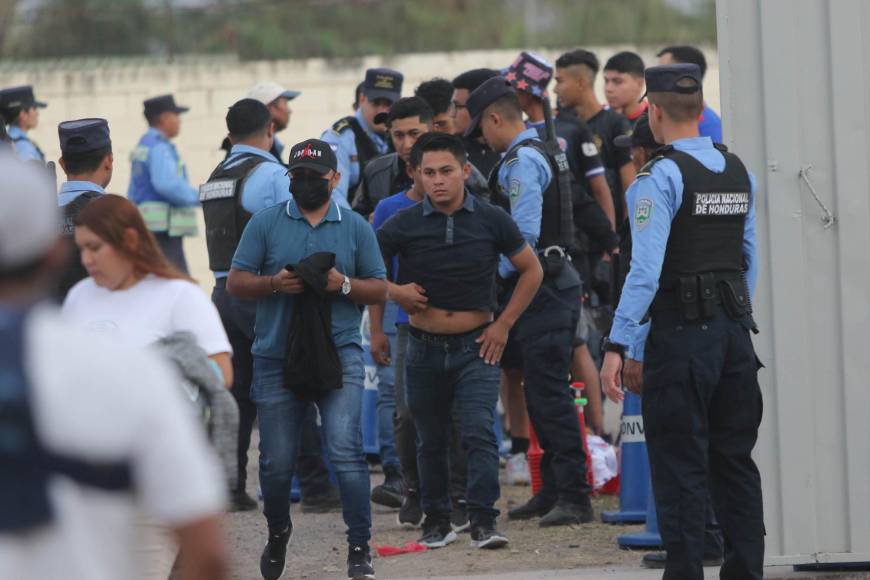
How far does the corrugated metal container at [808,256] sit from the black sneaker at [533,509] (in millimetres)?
2156

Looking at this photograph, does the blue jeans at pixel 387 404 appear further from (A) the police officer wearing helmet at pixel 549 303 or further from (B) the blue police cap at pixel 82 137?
(B) the blue police cap at pixel 82 137

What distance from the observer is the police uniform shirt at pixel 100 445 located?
8.83ft

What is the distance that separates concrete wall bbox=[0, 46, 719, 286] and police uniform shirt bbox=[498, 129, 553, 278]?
276 inches

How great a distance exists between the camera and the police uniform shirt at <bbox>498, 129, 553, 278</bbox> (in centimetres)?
818

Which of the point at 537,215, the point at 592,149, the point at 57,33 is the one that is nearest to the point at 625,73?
the point at 592,149

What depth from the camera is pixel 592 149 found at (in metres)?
9.44

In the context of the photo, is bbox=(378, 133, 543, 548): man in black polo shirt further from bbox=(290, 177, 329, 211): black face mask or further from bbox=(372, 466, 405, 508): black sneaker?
bbox=(372, 466, 405, 508): black sneaker

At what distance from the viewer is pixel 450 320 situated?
760cm

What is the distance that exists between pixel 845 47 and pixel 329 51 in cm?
968

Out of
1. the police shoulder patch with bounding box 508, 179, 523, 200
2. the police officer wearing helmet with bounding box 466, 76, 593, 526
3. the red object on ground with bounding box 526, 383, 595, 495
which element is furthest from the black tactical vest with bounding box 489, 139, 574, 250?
the red object on ground with bounding box 526, 383, 595, 495

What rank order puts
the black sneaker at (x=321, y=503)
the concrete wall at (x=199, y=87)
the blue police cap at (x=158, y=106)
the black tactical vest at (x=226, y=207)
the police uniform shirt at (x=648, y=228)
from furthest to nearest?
the concrete wall at (x=199, y=87) < the blue police cap at (x=158, y=106) < the black sneaker at (x=321, y=503) < the black tactical vest at (x=226, y=207) < the police uniform shirt at (x=648, y=228)

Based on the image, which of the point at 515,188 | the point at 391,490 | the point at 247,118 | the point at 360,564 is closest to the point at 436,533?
the point at 360,564

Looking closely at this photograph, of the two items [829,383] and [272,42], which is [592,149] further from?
[272,42]

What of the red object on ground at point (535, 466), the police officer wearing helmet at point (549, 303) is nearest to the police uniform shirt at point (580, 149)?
the police officer wearing helmet at point (549, 303)
